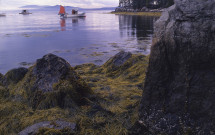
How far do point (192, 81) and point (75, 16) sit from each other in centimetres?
8569

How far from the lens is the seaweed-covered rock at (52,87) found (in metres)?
5.15

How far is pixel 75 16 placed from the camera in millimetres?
85125

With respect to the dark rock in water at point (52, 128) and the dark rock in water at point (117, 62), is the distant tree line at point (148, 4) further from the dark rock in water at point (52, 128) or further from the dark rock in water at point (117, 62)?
the dark rock in water at point (52, 128)

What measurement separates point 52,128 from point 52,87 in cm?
169

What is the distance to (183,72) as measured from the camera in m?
3.66

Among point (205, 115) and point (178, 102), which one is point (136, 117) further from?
point (205, 115)

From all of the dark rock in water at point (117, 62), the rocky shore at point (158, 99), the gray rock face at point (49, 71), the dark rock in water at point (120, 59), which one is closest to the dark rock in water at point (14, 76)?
the gray rock face at point (49, 71)

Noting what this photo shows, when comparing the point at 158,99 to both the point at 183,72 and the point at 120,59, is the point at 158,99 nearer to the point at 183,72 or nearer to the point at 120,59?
the point at 183,72

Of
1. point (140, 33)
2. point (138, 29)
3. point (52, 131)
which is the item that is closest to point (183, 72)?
point (52, 131)

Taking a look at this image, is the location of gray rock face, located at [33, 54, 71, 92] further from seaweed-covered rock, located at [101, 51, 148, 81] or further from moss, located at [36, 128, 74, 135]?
seaweed-covered rock, located at [101, 51, 148, 81]

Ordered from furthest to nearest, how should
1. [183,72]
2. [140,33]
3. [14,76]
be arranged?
[140,33] → [14,76] → [183,72]

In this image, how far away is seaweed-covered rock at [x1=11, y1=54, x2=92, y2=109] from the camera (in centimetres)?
515

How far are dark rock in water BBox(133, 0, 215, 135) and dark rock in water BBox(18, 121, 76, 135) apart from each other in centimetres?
142

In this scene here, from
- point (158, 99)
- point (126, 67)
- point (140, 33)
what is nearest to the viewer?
point (158, 99)
